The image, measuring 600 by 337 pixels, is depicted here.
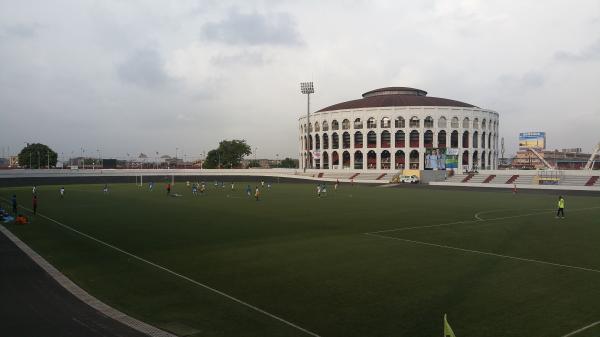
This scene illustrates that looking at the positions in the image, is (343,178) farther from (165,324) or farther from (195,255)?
(165,324)

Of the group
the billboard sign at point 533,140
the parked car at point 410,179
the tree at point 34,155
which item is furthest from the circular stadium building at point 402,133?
the tree at point 34,155

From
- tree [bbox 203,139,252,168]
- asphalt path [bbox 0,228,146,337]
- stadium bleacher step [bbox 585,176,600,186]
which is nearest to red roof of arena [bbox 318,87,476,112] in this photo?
tree [bbox 203,139,252,168]

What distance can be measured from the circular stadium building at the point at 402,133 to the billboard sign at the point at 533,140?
15.9 meters

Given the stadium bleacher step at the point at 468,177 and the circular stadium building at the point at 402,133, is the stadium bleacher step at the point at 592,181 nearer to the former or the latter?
the stadium bleacher step at the point at 468,177

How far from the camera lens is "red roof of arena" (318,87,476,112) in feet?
389

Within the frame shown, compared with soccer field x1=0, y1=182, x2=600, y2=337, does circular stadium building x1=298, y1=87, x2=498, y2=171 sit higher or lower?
higher

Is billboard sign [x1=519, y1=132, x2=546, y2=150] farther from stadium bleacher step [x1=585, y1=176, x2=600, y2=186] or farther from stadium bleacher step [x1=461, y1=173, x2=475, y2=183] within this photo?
stadium bleacher step [x1=585, y1=176, x2=600, y2=186]

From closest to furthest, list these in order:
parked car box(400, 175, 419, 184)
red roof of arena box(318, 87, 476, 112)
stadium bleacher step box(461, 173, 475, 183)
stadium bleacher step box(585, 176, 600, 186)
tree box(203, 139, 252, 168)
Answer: stadium bleacher step box(585, 176, 600, 186) < stadium bleacher step box(461, 173, 475, 183) < parked car box(400, 175, 419, 184) < red roof of arena box(318, 87, 476, 112) < tree box(203, 139, 252, 168)

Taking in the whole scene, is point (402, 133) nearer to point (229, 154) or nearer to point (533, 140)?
point (533, 140)

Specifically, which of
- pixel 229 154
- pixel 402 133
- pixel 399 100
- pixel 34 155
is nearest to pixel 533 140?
pixel 402 133

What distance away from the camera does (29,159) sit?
443 feet

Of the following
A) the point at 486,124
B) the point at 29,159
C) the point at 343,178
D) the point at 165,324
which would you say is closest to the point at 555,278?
the point at 165,324

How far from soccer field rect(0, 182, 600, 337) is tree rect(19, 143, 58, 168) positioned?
419ft

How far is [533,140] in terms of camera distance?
95.4 meters
